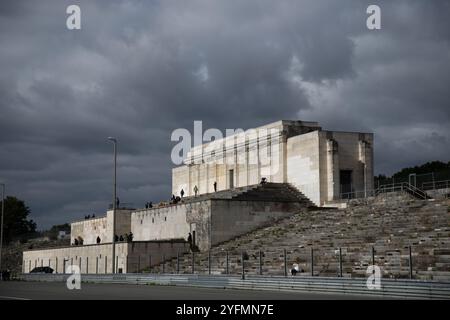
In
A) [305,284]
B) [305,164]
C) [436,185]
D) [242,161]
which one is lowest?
[305,284]

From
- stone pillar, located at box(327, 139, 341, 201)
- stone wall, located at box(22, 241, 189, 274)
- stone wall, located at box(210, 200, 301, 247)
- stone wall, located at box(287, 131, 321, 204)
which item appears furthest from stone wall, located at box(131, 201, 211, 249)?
stone pillar, located at box(327, 139, 341, 201)

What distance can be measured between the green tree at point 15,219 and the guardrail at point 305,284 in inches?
4309

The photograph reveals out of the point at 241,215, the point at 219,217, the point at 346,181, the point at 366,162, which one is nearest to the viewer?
the point at 219,217

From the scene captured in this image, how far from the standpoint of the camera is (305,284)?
35.1 meters

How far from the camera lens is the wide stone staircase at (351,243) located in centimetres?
3675

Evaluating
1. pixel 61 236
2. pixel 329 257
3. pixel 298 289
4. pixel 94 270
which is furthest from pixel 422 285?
pixel 61 236

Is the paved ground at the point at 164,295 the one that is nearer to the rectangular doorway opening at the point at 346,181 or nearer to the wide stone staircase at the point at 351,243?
the wide stone staircase at the point at 351,243

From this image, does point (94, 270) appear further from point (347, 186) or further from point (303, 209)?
point (347, 186)

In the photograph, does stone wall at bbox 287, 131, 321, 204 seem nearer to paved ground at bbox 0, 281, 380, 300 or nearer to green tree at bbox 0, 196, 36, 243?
paved ground at bbox 0, 281, 380, 300

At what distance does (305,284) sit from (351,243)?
9930mm

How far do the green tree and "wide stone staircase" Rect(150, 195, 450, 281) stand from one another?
10466cm

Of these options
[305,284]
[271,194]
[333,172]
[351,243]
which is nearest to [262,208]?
[271,194]

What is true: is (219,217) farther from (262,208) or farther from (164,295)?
(164,295)
